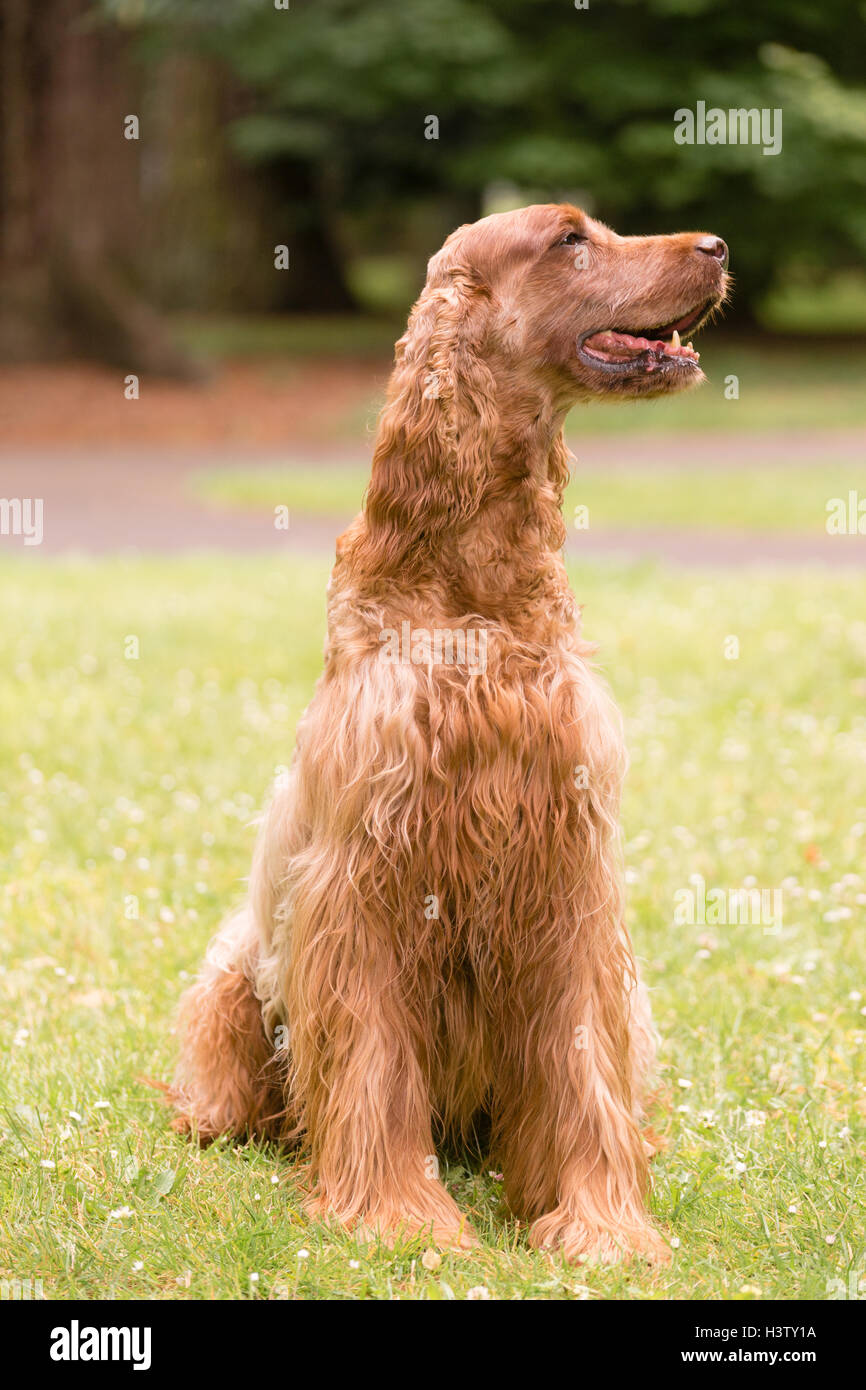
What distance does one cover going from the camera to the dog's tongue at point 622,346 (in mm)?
3342

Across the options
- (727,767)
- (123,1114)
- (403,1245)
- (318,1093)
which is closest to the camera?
(403,1245)

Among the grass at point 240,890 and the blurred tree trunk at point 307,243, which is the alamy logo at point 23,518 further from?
the blurred tree trunk at point 307,243

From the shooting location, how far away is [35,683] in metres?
7.87

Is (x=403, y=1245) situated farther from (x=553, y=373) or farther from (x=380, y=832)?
(x=553, y=373)

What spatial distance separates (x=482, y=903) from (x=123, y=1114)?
3.98ft

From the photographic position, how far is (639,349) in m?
3.37

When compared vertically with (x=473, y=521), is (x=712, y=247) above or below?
above

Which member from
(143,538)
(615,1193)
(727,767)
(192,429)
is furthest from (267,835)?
(192,429)

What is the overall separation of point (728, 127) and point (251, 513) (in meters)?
11.2

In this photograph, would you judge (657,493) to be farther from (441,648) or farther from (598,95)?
(441,648)

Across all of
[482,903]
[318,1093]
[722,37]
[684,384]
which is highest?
[722,37]
